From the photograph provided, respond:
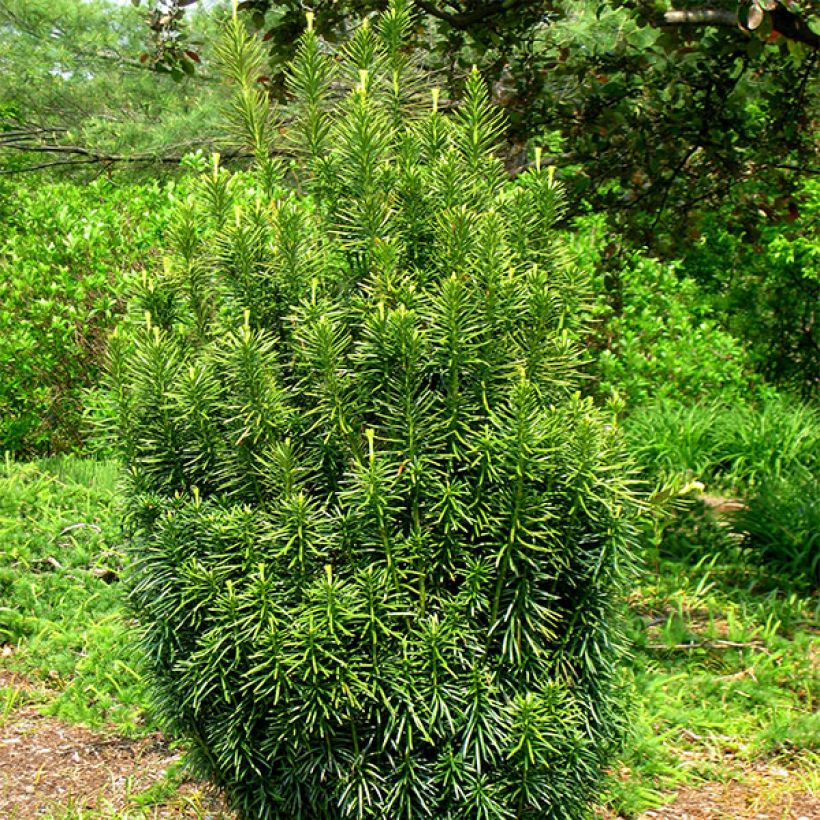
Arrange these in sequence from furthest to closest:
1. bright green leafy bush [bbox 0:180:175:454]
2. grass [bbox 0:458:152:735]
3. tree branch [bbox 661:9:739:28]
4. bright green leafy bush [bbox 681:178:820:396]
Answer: bright green leafy bush [bbox 681:178:820:396] < bright green leafy bush [bbox 0:180:175:454] < grass [bbox 0:458:152:735] < tree branch [bbox 661:9:739:28]

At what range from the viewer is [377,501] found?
229 cm

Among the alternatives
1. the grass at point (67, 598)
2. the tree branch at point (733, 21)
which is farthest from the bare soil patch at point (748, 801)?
the tree branch at point (733, 21)

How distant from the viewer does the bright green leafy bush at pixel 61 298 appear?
641 centimetres

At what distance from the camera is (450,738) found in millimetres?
2402

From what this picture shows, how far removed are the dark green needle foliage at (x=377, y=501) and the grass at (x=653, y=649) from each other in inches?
32.9

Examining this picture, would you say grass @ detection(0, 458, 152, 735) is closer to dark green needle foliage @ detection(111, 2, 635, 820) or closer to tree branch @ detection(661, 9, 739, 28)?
dark green needle foliage @ detection(111, 2, 635, 820)

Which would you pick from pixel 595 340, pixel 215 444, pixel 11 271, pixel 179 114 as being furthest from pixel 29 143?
pixel 215 444

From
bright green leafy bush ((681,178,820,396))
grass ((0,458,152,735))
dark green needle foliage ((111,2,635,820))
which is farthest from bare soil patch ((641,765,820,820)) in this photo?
bright green leafy bush ((681,178,820,396))

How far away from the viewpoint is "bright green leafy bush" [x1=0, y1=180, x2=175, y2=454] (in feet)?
21.0

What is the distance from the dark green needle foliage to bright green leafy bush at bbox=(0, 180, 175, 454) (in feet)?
13.4

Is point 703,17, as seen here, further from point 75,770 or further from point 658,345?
point 75,770

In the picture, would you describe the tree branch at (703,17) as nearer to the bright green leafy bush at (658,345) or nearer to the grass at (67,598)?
the bright green leafy bush at (658,345)

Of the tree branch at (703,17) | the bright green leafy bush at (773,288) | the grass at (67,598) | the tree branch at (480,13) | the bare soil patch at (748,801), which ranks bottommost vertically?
the grass at (67,598)

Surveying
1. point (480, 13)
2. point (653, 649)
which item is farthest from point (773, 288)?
point (653, 649)
